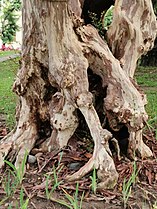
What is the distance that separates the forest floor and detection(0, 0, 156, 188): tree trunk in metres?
0.11

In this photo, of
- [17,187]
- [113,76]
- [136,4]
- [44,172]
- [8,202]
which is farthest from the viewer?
[136,4]

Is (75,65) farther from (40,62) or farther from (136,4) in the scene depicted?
(136,4)

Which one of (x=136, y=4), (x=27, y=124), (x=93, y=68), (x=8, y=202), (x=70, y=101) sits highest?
(x=136, y=4)

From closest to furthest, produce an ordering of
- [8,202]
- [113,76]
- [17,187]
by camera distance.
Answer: [8,202]
[17,187]
[113,76]

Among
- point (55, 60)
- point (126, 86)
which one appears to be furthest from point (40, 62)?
point (126, 86)

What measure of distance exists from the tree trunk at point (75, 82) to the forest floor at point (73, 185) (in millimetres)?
108

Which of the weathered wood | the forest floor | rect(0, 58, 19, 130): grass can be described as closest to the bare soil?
the forest floor

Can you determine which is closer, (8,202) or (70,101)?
(8,202)

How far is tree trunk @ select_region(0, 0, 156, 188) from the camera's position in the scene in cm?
337

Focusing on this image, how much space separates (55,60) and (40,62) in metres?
0.19

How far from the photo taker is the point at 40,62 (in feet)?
11.8

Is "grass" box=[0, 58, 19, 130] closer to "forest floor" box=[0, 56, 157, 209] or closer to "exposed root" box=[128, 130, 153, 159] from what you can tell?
"forest floor" box=[0, 56, 157, 209]

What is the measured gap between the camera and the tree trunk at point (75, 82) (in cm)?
337

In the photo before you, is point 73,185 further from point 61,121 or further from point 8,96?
point 8,96
